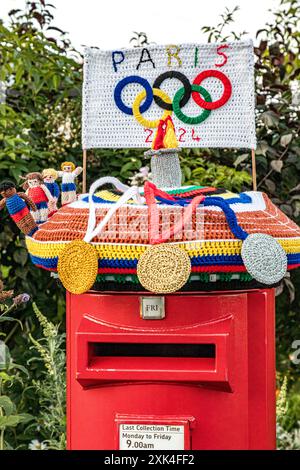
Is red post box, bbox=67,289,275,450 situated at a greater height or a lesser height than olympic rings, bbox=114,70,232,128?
lesser

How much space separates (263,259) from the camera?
202cm

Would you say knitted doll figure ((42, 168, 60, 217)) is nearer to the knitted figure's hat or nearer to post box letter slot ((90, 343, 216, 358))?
the knitted figure's hat

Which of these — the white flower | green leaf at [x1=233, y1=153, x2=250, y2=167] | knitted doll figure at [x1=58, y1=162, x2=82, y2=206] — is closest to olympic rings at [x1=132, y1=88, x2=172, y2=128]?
knitted doll figure at [x1=58, y1=162, x2=82, y2=206]

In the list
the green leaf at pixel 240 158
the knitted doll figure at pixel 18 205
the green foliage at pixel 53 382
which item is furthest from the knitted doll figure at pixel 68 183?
the green leaf at pixel 240 158

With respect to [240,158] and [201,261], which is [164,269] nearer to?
[201,261]

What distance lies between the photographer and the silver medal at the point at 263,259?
6.61 feet

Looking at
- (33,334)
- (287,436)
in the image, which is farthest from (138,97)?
(287,436)

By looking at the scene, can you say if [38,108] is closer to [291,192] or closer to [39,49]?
[39,49]

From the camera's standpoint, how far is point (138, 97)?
2533 millimetres

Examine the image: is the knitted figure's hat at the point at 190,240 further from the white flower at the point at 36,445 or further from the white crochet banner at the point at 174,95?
the white flower at the point at 36,445

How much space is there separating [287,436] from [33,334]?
126 cm

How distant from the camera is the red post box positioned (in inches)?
84.2

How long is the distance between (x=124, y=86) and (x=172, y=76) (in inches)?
6.2

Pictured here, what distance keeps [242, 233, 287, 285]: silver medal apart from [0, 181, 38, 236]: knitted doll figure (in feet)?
2.14
